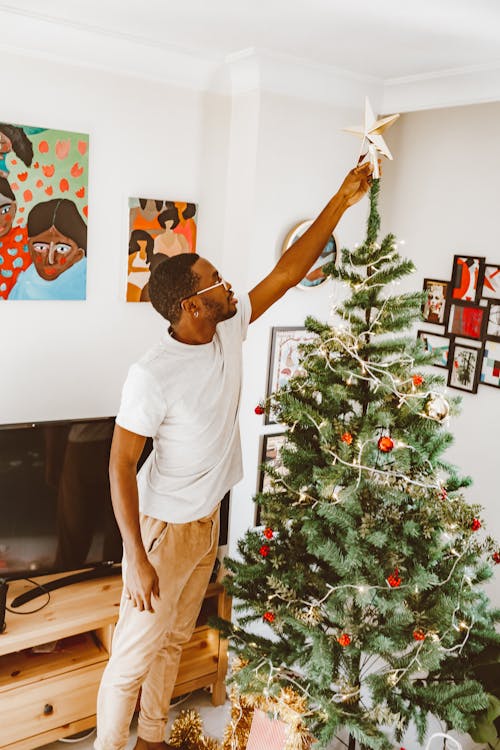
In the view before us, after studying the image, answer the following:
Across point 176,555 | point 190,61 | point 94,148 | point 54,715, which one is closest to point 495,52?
point 190,61

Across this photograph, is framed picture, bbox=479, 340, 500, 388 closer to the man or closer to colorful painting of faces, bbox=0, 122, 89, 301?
the man

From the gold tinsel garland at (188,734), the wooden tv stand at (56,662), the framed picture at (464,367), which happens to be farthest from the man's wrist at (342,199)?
the gold tinsel garland at (188,734)

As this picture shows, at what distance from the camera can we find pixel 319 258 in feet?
9.68

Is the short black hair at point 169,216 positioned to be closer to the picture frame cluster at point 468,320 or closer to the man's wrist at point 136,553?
the picture frame cluster at point 468,320

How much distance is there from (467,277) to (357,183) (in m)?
1.37

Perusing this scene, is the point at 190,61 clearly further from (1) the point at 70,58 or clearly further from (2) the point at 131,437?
(2) the point at 131,437

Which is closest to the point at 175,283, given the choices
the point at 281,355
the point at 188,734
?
the point at 281,355

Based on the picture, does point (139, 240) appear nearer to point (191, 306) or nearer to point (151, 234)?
point (151, 234)

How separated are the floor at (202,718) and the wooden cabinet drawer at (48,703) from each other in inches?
6.1

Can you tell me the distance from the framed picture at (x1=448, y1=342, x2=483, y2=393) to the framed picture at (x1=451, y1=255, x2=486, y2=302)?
0.77 feet

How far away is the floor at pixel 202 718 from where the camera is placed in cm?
236

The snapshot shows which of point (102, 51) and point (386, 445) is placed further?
point (102, 51)

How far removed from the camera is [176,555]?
79.7 inches

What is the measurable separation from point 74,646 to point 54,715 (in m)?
0.22
